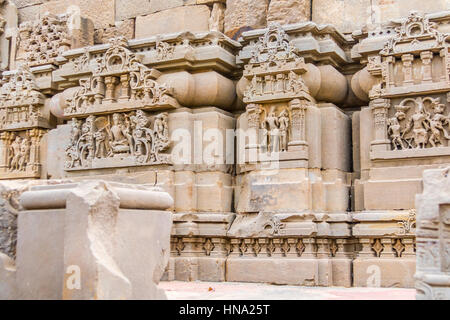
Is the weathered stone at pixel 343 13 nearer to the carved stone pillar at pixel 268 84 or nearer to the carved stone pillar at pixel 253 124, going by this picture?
the carved stone pillar at pixel 268 84

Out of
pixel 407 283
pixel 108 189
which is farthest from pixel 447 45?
pixel 108 189

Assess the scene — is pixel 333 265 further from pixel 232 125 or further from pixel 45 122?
pixel 45 122

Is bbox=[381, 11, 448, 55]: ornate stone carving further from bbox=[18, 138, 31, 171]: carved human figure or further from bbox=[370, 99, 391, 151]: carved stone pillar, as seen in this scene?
bbox=[18, 138, 31, 171]: carved human figure

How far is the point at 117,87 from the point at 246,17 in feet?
7.54

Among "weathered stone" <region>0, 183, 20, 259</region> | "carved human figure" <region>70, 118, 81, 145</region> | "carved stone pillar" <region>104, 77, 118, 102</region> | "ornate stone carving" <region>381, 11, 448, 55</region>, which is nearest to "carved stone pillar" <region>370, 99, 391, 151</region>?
"ornate stone carving" <region>381, 11, 448, 55</region>

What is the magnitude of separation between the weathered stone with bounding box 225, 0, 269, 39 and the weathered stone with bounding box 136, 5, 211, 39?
23.2 inches

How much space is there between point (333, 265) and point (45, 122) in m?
5.55

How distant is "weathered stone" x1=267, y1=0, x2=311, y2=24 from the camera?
9.70m

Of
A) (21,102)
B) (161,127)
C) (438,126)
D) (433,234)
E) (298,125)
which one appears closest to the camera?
(433,234)

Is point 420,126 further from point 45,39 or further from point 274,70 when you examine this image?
point 45,39

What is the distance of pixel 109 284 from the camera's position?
15.3ft

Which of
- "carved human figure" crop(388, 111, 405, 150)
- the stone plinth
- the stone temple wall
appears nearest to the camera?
the stone plinth

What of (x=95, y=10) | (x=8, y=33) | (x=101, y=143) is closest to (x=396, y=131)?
(x=101, y=143)

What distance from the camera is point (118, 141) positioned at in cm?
952
